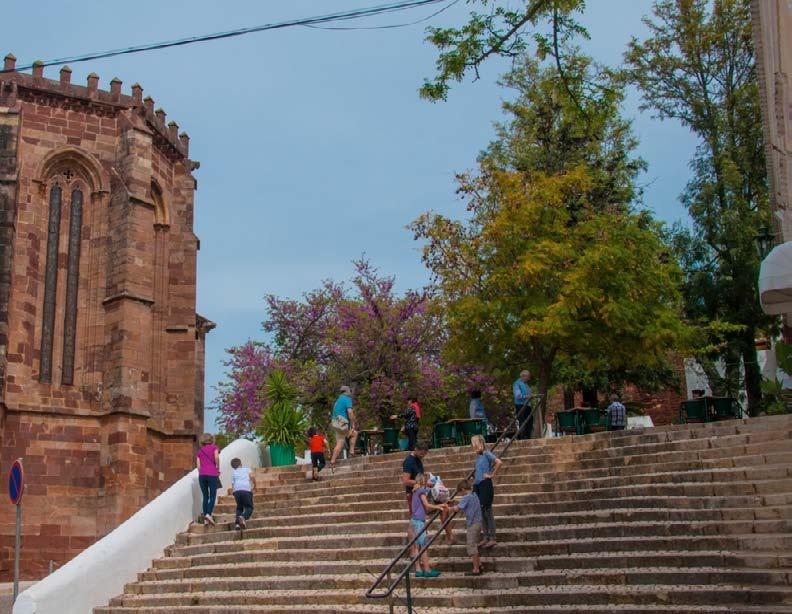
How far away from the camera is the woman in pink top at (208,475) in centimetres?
1573

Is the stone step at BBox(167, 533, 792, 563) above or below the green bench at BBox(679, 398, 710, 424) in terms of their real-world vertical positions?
below

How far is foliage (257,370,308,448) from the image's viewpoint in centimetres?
1920

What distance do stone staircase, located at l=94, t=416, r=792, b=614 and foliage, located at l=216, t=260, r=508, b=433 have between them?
11355 millimetres

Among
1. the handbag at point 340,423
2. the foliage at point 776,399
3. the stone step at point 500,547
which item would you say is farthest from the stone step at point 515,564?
the foliage at point 776,399

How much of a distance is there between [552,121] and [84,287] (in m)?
14.1

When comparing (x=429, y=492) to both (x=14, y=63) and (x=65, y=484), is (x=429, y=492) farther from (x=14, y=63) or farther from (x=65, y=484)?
(x=14, y=63)

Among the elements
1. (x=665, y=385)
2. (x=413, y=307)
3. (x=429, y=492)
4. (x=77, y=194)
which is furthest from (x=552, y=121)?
(x=429, y=492)

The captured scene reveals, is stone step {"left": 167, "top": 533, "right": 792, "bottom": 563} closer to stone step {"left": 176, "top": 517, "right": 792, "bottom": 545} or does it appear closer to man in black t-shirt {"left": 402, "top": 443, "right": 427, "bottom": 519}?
stone step {"left": 176, "top": 517, "right": 792, "bottom": 545}

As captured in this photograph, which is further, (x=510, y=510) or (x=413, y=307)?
(x=413, y=307)

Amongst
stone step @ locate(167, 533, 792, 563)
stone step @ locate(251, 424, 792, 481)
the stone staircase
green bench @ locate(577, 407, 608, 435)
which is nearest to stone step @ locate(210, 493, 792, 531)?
the stone staircase

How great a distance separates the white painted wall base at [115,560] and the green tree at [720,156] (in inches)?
579

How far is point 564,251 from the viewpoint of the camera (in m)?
20.3

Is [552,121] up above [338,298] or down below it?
above

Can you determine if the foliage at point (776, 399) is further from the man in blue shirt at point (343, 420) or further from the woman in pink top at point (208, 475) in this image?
the woman in pink top at point (208, 475)
